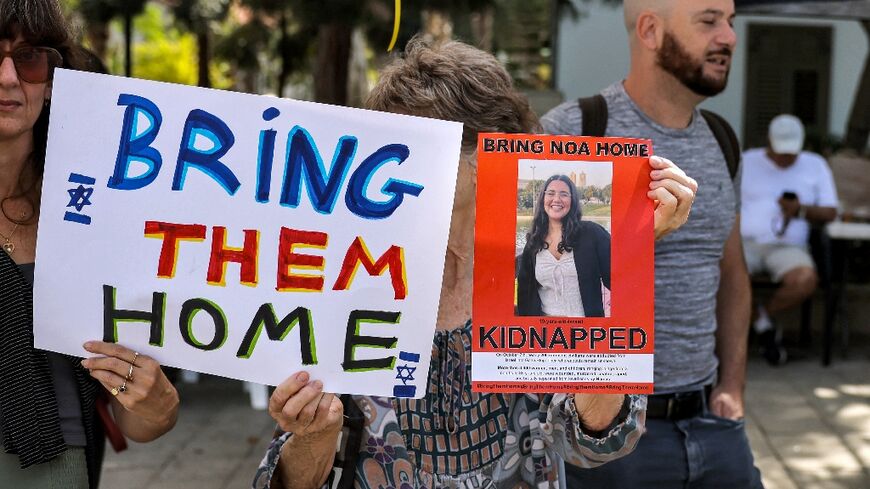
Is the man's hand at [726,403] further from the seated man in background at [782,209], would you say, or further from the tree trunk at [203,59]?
the tree trunk at [203,59]

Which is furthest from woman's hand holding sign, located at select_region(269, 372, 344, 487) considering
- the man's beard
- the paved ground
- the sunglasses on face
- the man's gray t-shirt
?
the paved ground

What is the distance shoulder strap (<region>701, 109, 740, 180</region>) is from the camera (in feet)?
9.19

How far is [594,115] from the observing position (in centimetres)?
269

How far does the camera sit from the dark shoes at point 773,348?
7160mm

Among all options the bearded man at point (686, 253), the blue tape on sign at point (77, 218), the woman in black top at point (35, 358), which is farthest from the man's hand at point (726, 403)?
the blue tape on sign at point (77, 218)

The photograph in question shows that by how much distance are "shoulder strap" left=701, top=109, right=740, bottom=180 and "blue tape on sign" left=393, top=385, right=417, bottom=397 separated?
51.1 inches

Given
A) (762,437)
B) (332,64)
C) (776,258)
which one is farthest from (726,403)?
(332,64)

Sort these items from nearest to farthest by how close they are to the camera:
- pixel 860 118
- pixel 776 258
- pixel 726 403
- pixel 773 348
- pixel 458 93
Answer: pixel 458 93 < pixel 726 403 < pixel 773 348 < pixel 776 258 < pixel 860 118

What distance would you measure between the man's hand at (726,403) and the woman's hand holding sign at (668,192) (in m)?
1.00

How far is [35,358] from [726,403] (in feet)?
5.26

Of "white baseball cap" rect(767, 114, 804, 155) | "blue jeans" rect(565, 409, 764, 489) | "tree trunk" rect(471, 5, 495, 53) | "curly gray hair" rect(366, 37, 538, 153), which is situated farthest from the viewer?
"white baseball cap" rect(767, 114, 804, 155)

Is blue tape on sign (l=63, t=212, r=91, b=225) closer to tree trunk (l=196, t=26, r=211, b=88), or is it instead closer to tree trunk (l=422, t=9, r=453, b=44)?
tree trunk (l=422, t=9, r=453, b=44)

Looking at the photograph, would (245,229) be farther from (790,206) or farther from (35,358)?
(790,206)

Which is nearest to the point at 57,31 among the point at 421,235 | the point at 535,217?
the point at 421,235
